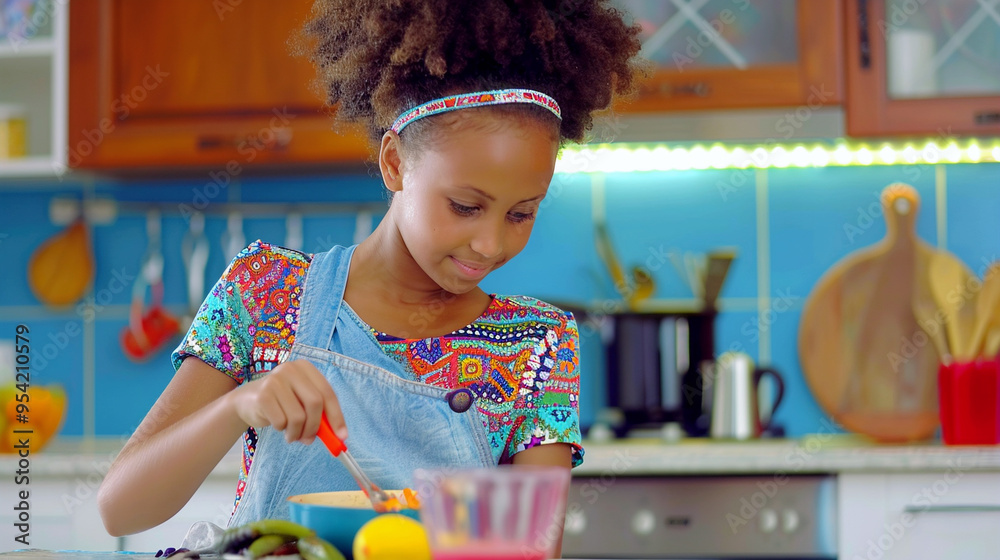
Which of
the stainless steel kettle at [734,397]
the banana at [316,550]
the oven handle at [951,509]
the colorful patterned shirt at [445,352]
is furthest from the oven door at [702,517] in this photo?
the banana at [316,550]

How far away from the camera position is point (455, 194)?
0.94 m

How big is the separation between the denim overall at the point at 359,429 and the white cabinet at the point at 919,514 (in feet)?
3.31

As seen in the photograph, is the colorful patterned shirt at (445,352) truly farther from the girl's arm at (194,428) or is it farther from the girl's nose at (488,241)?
the girl's nose at (488,241)

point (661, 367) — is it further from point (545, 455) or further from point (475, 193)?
point (475, 193)

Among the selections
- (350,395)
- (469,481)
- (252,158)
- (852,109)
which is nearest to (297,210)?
(252,158)

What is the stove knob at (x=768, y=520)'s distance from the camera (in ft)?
5.80

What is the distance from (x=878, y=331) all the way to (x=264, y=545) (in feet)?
5.86

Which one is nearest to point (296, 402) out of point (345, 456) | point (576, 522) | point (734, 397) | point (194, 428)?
point (345, 456)

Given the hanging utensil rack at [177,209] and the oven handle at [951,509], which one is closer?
the oven handle at [951,509]

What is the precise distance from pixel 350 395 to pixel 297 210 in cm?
147

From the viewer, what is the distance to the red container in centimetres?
193

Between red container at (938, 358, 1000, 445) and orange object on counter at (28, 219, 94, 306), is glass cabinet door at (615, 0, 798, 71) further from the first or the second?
orange object on counter at (28, 219, 94, 306)

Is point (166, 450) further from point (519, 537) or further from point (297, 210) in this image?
point (297, 210)

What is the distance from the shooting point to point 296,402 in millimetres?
716
